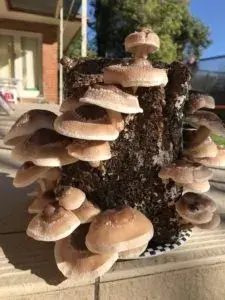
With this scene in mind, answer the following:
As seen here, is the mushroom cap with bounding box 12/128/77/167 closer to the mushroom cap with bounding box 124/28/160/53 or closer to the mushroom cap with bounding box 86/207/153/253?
the mushroom cap with bounding box 86/207/153/253

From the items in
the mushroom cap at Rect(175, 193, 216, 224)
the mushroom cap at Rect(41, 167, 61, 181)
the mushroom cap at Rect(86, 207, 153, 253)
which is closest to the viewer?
the mushroom cap at Rect(86, 207, 153, 253)

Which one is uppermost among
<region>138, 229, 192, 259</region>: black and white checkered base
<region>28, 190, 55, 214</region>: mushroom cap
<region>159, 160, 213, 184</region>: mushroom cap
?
<region>159, 160, 213, 184</region>: mushroom cap

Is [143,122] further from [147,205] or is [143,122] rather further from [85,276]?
[85,276]

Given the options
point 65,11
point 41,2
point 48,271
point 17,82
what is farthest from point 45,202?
point 65,11

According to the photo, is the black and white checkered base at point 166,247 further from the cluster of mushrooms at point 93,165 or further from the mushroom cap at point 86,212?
the mushroom cap at point 86,212

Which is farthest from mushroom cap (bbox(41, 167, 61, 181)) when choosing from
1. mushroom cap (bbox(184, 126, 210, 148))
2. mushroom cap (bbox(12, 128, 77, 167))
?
mushroom cap (bbox(184, 126, 210, 148))

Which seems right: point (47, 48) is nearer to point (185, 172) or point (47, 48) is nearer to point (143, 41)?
A: point (143, 41)
